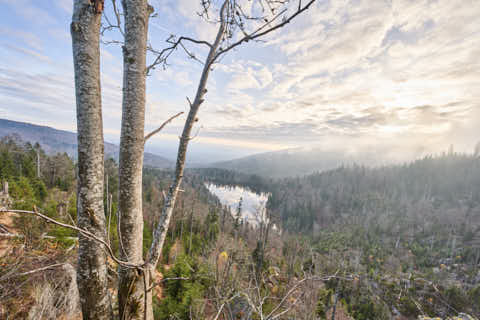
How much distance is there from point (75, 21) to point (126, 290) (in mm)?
2427

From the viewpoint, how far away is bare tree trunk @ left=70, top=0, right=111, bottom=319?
1612 mm

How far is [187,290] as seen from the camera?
7.41 m

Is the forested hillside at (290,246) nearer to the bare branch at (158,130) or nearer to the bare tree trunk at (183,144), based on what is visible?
the bare tree trunk at (183,144)

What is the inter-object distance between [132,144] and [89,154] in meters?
0.35

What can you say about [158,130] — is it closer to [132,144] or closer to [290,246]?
[132,144]

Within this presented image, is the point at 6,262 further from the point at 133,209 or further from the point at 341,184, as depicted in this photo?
the point at 341,184

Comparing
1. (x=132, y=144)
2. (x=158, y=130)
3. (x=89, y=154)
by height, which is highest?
(x=158, y=130)

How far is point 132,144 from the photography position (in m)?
1.81

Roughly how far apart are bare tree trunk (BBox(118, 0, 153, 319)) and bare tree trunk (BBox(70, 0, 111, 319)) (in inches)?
7.1

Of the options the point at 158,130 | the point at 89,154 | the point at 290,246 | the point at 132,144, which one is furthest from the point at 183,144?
the point at 290,246

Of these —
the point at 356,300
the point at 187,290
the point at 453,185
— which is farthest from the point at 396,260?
the point at 453,185

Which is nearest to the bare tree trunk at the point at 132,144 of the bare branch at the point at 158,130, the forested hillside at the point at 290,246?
the bare branch at the point at 158,130

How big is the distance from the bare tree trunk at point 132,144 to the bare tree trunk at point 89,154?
181mm

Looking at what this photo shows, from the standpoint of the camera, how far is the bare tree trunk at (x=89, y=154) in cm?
161
